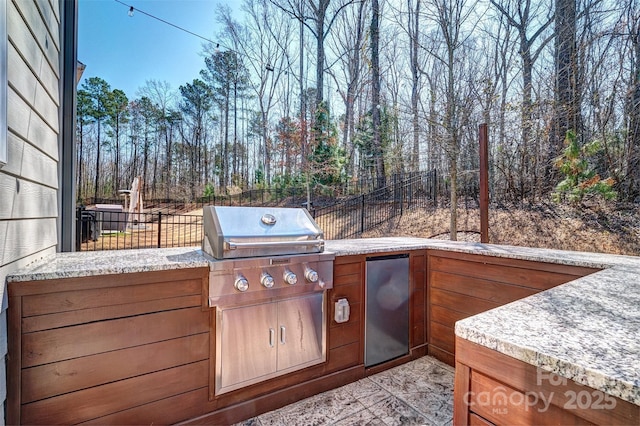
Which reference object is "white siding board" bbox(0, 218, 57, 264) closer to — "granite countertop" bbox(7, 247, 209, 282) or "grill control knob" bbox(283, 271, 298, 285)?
"granite countertop" bbox(7, 247, 209, 282)

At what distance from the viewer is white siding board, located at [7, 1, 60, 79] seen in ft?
3.75

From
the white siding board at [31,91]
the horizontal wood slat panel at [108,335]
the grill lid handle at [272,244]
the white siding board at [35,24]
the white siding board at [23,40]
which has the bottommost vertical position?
the horizontal wood slat panel at [108,335]

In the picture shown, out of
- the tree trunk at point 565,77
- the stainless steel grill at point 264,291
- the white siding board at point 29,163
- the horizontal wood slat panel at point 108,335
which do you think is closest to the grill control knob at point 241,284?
the stainless steel grill at point 264,291

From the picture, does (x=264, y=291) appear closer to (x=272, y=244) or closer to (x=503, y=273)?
(x=272, y=244)

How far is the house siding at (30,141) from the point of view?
1.18m

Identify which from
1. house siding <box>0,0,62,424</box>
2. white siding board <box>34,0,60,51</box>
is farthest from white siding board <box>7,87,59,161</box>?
white siding board <box>34,0,60,51</box>

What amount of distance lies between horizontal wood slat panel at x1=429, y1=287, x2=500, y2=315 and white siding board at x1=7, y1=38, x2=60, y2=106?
3.01 meters

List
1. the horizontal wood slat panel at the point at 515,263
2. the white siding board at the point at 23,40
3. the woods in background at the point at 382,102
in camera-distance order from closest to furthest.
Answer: the white siding board at the point at 23,40 → the horizontal wood slat panel at the point at 515,263 → the woods in background at the point at 382,102

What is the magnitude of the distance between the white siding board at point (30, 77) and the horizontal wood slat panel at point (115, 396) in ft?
4.70

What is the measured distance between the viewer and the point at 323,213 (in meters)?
8.67

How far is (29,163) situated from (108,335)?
92 cm

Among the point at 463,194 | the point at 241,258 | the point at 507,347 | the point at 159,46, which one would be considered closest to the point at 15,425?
the point at 241,258

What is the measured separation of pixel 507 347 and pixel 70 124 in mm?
2708

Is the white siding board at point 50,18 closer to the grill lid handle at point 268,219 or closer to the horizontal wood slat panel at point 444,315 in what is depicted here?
the grill lid handle at point 268,219
